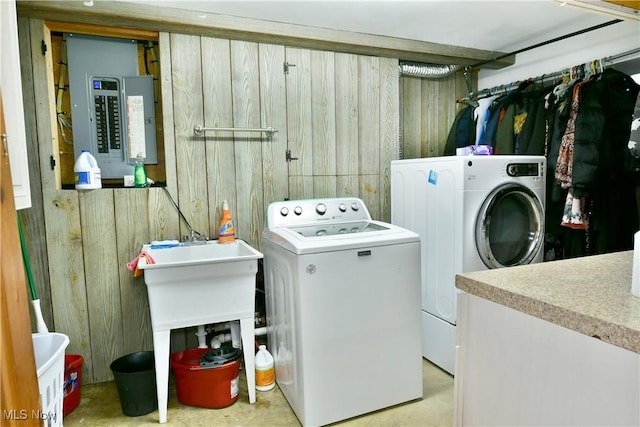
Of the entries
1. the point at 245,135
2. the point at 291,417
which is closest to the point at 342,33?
the point at 245,135

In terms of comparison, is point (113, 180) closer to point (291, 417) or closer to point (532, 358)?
point (291, 417)

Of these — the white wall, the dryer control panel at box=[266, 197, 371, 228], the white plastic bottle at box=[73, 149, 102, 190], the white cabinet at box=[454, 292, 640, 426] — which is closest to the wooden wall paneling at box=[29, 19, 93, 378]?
the white plastic bottle at box=[73, 149, 102, 190]

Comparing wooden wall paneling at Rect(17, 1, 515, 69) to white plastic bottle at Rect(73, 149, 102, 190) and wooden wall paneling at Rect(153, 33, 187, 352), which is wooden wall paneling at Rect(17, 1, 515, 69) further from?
white plastic bottle at Rect(73, 149, 102, 190)

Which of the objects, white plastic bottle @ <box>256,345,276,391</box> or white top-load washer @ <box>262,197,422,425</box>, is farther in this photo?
white plastic bottle @ <box>256,345,276,391</box>

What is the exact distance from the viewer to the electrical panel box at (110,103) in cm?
241

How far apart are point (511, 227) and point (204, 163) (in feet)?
6.54

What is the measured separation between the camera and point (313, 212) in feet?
8.30

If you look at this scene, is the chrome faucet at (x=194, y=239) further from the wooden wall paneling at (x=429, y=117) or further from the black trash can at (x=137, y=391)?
the wooden wall paneling at (x=429, y=117)

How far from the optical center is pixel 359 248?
1979 mm

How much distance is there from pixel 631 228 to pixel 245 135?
2.41 meters

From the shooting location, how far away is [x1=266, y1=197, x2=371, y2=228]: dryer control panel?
2.44 metres

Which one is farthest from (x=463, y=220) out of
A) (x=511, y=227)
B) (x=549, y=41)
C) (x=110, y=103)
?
(x=110, y=103)

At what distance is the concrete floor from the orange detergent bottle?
900 mm

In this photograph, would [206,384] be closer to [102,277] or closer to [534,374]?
[102,277]
